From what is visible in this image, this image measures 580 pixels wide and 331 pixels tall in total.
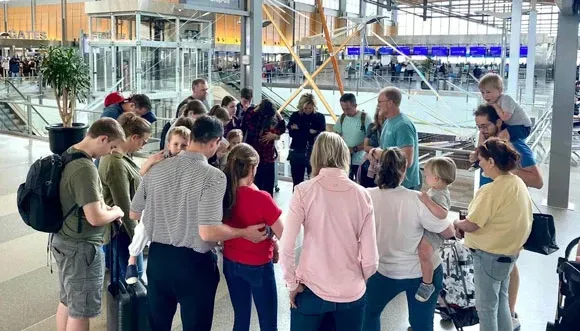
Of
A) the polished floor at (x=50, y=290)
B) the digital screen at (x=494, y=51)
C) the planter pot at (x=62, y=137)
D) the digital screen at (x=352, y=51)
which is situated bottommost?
the polished floor at (x=50, y=290)

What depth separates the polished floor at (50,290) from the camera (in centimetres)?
387

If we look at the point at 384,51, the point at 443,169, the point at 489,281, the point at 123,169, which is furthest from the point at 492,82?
the point at 384,51

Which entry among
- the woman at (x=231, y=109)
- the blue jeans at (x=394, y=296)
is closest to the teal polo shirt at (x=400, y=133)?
the blue jeans at (x=394, y=296)

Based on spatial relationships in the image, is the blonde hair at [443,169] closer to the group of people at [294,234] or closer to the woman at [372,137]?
the group of people at [294,234]

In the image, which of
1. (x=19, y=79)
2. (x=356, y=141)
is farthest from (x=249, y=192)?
(x=19, y=79)

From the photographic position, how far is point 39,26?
3494 cm

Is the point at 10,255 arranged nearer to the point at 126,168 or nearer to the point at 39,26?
the point at 126,168

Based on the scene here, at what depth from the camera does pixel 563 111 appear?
7.26 m

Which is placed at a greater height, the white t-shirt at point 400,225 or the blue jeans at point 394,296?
the white t-shirt at point 400,225

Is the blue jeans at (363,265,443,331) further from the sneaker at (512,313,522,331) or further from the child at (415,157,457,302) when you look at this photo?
the sneaker at (512,313,522,331)

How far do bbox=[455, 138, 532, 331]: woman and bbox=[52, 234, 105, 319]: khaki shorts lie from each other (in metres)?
2.00

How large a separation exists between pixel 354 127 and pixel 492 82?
1.89 metres

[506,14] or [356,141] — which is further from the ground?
[506,14]

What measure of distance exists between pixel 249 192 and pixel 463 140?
15.0m
